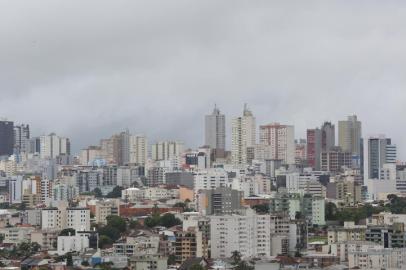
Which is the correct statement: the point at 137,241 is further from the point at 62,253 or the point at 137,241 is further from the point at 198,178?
the point at 198,178

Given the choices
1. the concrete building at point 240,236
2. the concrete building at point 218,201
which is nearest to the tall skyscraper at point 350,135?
the concrete building at point 218,201

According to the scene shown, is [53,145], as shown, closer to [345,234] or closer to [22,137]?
[22,137]

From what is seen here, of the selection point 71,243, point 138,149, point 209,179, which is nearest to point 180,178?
point 209,179

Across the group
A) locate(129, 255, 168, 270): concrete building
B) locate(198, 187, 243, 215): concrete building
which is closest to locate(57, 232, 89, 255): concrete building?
locate(129, 255, 168, 270): concrete building

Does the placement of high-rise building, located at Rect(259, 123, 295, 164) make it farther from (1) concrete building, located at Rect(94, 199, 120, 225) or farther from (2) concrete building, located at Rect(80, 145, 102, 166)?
(1) concrete building, located at Rect(94, 199, 120, 225)

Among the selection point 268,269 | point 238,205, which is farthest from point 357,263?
point 238,205

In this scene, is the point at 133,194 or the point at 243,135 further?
the point at 243,135

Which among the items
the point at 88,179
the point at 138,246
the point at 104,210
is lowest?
the point at 138,246

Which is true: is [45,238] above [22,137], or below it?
below
